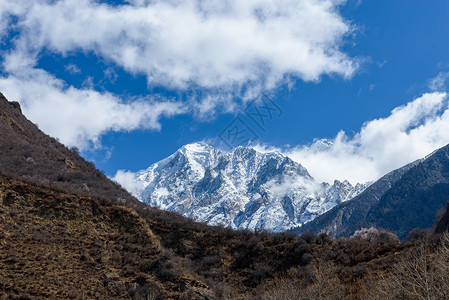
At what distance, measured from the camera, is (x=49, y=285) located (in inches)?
707

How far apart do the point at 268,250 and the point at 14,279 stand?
17447mm

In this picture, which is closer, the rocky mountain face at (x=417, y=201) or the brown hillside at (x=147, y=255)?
the brown hillside at (x=147, y=255)

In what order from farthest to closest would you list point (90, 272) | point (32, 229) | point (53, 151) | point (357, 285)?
point (53, 151), point (32, 229), point (90, 272), point (357, 285)

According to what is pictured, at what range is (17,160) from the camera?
32188mm

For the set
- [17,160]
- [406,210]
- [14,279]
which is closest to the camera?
[14,279]

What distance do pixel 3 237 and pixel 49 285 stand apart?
4.57 meters

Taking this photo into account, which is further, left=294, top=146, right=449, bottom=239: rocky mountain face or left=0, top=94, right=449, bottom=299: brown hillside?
left=294, top=146, right=449, bottom=239: rocky mountain face

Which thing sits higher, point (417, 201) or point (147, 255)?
point (417, 201)

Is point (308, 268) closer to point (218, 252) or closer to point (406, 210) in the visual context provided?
point (218, 252)

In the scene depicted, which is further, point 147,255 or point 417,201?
point 417,201

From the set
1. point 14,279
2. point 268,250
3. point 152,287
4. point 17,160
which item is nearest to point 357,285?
point 268,250

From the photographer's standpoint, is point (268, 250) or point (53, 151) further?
point (53, 151)

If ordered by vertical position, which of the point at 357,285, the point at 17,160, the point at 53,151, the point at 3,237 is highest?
the point at 53,151

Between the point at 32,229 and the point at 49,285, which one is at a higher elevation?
the point at 32,229
